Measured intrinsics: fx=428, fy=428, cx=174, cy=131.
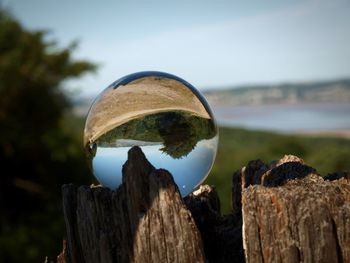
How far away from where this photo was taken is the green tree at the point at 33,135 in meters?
16.7

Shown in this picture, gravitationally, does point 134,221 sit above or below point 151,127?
below

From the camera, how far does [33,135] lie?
17516mm

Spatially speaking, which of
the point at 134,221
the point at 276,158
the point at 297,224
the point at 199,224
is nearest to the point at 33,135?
the point at 276,158

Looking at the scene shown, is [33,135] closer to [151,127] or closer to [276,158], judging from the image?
[276,158]

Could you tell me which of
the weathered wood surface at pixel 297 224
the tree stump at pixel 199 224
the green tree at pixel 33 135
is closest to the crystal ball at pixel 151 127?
the tree stump at pixel 199 224

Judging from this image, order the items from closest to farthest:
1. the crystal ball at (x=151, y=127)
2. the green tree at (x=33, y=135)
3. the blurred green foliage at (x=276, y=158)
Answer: the crystal ball at (x=151, y=127), the green tree at (x=33, y=135), the blurred green foliage at (x=276, y=158)

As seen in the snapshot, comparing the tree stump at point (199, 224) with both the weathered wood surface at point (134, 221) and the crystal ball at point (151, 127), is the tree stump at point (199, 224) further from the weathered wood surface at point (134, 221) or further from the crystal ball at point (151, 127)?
the crystal ball at point (151, 127)

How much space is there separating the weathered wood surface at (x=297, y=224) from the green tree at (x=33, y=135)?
1471 cm

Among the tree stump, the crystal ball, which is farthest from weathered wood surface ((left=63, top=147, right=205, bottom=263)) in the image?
the crystal ball

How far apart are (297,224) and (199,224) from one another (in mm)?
1022

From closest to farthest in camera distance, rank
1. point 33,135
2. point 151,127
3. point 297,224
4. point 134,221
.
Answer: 1. point 297,224
2. point 134,221
3. point 151,127
4. point 33,135

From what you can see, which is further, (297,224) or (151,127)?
(151,127)

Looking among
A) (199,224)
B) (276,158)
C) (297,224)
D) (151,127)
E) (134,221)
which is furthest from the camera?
(276,158)

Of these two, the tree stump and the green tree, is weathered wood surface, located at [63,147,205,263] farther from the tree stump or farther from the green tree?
the green tree
